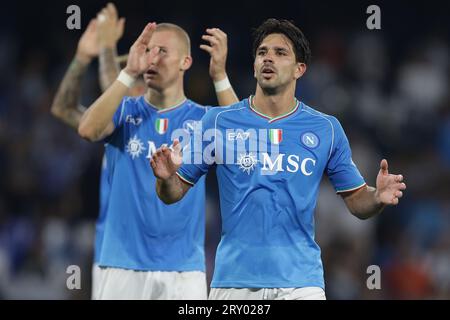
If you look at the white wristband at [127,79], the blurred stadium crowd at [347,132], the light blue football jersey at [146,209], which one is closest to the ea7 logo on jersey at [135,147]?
the light blue football jersey at [146,209]

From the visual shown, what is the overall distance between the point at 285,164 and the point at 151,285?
1879 millimetres

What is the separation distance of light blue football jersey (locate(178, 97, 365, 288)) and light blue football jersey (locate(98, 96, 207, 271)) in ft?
4.24

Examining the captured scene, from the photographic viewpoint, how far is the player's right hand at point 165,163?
18.6 ft

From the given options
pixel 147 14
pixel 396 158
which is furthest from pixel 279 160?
pixel 147 14

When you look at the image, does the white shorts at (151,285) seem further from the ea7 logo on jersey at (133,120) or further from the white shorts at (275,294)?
the white shorts at (275,294)

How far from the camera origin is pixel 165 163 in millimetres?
5688

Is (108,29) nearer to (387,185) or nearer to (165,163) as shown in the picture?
(165,163)

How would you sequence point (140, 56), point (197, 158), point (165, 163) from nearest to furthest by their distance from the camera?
point (165, 163) < point (197, 158) < point (140, 56)

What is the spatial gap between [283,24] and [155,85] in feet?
5.18

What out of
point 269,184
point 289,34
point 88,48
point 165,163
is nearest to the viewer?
point 165,163

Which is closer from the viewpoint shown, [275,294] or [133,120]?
[275,294]

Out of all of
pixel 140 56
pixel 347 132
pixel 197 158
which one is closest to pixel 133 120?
pixel 140 56

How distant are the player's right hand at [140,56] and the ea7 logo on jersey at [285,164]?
62.7 inches

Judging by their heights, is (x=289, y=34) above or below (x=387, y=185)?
above
